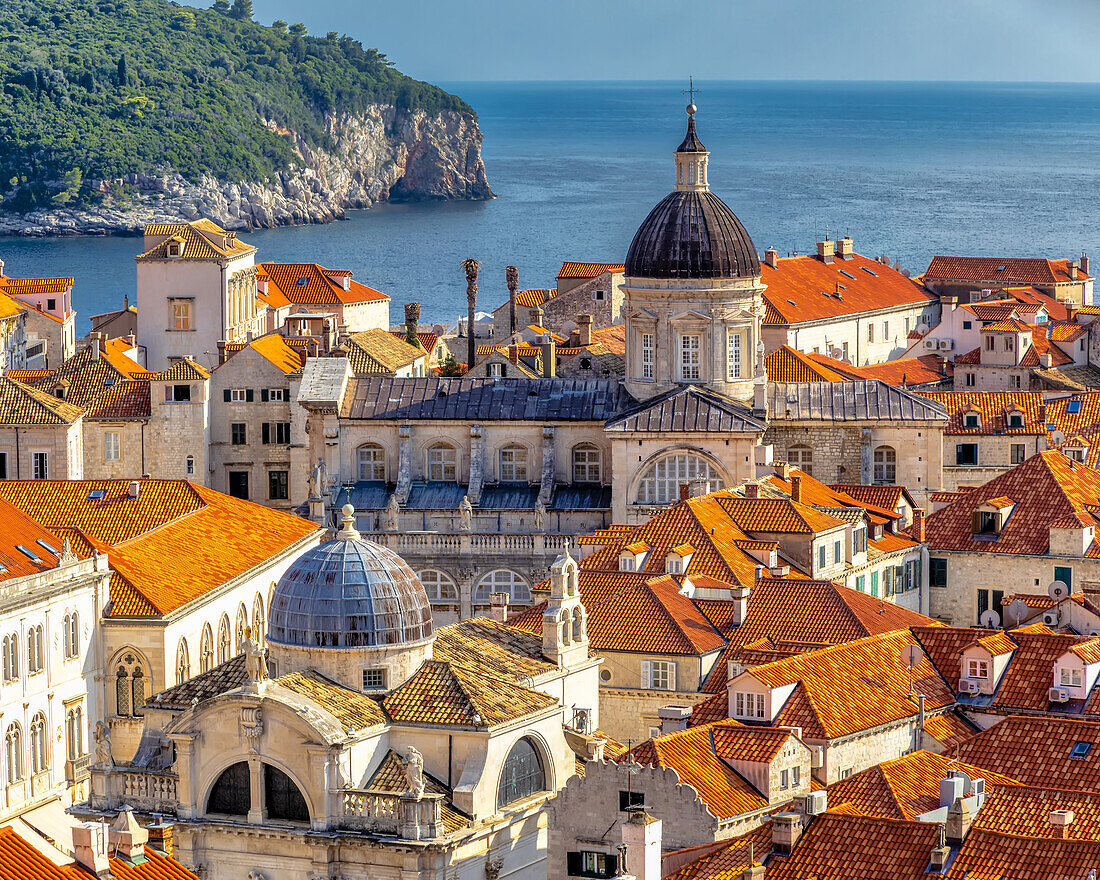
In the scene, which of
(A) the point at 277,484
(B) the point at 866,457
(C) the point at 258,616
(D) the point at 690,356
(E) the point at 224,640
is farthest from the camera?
(A) the point at 277,484

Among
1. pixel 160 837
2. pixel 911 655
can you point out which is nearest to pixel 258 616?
pixel 911 655

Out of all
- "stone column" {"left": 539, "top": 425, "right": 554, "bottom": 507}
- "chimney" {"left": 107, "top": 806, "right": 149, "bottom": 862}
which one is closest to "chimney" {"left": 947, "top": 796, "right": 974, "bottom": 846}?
"chimney" {"left": 107, "top": 806, "right": 149, "bottom": 862}

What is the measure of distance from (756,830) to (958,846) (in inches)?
178

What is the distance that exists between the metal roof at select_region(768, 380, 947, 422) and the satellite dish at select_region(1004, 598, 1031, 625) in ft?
57.1

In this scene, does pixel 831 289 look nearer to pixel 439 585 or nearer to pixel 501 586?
pixel 439 585

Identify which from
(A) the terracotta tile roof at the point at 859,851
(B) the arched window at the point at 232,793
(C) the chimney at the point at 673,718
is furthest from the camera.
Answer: (C) the chimney at the point at 673,718

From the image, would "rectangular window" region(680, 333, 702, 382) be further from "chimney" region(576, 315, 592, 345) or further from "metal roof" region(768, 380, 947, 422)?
"chimney" region(576, 315, 592, 345)

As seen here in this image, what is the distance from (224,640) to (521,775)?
24591mm

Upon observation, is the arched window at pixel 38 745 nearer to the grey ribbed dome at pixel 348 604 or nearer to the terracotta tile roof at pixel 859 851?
the grey ribbed dome at pixel 348 604

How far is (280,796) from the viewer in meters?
55.2

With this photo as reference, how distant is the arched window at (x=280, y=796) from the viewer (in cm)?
5512

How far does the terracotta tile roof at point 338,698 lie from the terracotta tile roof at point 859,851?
923cm

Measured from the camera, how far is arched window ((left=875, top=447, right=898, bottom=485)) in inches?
3679

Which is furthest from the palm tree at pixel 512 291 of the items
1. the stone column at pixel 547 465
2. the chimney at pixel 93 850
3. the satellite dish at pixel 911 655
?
the chimney at pixel 93 850
